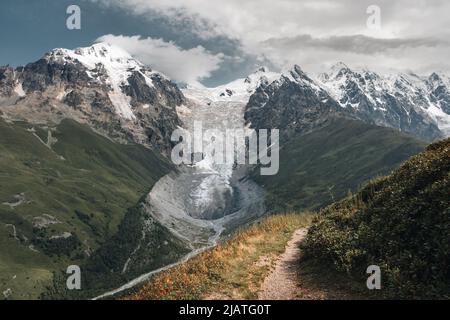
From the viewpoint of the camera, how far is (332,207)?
41750 millimetres

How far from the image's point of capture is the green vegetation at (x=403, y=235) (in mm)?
22312

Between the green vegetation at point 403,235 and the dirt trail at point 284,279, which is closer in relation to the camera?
the green vegetation at point 403,235

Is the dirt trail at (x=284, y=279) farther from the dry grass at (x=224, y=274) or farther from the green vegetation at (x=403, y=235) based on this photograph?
the green vegetation at (x=403, y=235)

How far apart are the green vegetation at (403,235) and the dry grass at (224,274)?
11.2 ft

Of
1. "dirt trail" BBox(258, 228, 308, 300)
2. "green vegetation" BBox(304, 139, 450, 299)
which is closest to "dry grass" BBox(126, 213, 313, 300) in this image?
"dirt trail" BBox(258, 228, 308, 300)

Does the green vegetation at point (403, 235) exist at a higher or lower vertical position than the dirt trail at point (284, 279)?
higher

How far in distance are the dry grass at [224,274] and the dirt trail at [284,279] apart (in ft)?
1.35

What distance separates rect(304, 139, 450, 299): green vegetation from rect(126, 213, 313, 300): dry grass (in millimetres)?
3421

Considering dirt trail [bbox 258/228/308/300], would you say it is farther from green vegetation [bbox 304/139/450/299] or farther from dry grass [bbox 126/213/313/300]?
green vegetation [bbox 304/139/450/299]

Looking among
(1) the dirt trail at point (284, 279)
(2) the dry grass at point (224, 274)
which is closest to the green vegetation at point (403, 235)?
(1) the dirt trail at point (284, 279)

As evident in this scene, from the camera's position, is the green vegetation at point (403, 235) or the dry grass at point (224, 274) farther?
the dry grass at point (224, 274)

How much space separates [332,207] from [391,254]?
651 inches

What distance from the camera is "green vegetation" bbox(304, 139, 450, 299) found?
73.2 feet
